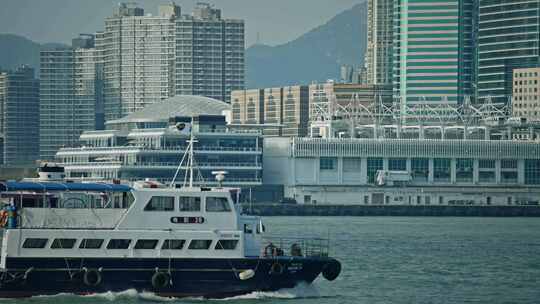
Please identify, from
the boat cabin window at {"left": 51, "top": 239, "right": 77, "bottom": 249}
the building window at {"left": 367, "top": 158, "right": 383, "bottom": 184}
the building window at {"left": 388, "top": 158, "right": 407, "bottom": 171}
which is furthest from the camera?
the building window at {"left": 388, "top": 158, "right": 407, "bottom": 171}

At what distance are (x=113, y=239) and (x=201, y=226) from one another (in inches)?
128

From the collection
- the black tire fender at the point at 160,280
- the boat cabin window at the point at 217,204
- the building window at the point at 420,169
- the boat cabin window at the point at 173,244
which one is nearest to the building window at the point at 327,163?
the building window at the point at 420,169

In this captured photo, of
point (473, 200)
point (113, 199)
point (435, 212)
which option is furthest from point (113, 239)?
point (473, 200)

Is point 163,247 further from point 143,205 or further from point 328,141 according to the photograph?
point 328,141

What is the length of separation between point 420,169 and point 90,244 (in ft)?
437

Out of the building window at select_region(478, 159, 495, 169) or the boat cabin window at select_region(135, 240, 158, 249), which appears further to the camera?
the building window at select_region(478, 159, 495, 169)

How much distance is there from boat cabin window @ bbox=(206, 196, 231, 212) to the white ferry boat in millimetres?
37

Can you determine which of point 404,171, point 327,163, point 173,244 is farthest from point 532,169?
point 173,244

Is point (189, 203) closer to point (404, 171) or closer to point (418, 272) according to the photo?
point (418, 272)

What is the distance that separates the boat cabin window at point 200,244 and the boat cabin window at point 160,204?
1.48 meters

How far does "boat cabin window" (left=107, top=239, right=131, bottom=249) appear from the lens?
53.6 metres

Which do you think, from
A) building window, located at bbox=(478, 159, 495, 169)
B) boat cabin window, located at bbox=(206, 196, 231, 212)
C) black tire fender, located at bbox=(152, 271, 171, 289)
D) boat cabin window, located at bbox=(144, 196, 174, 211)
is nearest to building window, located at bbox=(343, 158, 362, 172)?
building window, located at bbox=(478, 159, 495, 169)

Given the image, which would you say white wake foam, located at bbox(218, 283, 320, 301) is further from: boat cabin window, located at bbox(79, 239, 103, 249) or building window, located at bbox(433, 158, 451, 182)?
building window, located at bbox(433, 158, 451, 182)

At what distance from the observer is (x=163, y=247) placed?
177 feet
